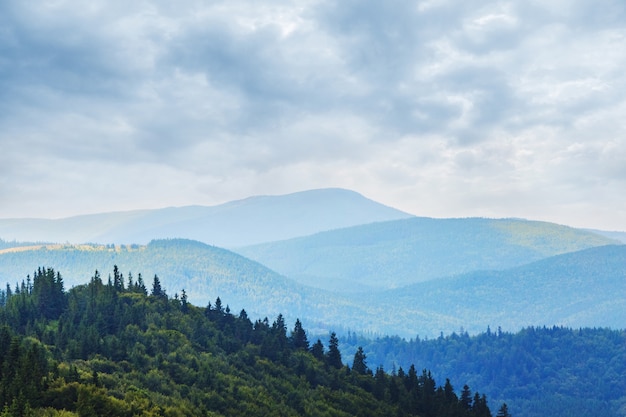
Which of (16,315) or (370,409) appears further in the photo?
(370,409)

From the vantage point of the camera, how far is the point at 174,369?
168 meters

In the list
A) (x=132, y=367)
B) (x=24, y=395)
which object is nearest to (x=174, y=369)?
(x=132, y=367)

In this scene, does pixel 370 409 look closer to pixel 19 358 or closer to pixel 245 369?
pixel 245 369

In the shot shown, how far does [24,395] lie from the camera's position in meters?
113

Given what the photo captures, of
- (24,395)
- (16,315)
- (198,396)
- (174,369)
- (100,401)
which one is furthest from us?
(16,315)

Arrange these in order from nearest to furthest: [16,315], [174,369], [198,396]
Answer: [198,396], [174,369], [16,315]

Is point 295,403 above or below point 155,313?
below

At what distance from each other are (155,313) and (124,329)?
49.2 feet

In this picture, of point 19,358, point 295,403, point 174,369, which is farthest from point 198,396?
point 19,358

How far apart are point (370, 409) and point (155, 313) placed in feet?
177

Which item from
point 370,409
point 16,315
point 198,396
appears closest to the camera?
point 198,396

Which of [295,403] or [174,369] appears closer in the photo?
[174,369]

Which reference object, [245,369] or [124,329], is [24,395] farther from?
[245,369]

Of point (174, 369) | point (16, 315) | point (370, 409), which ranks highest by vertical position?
point (16, 315)
